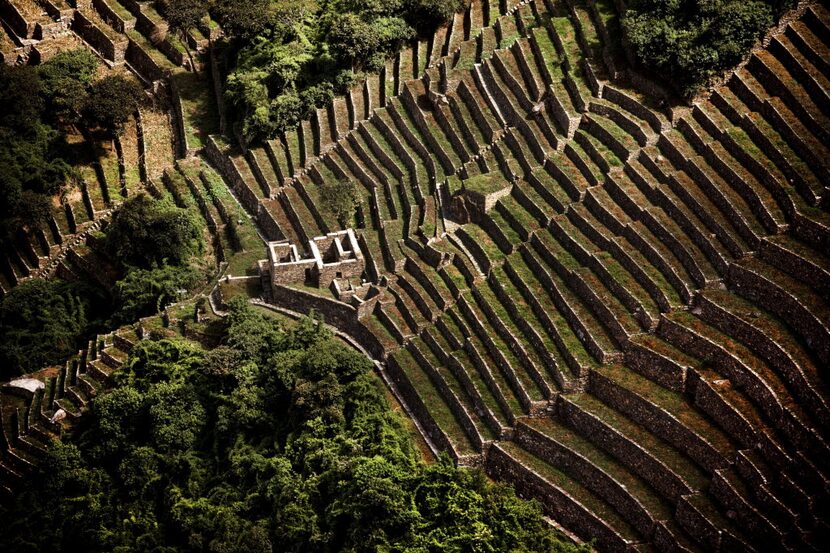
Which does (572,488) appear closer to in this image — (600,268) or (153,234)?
(600,268)

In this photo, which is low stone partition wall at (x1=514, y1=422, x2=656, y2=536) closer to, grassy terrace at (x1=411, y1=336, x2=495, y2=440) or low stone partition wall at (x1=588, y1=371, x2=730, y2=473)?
grassy terrace at (x1=411, y1=336, x2=495, y2=440)

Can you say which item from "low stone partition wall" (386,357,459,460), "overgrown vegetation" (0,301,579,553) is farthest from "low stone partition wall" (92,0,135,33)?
"low stone partition wall" (386,357,459,460)

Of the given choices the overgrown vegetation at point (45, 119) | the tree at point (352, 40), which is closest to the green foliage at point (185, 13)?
the overgrown vegetation at point (45, 119)

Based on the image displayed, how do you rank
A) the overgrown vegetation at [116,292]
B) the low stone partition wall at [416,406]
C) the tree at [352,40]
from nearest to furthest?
the low stone partition wall at [416,406], the overgrown vegetation at [116,292], the tree at [352,40]

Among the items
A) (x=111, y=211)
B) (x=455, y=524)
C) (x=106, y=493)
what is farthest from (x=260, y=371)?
(x=111, y=211)

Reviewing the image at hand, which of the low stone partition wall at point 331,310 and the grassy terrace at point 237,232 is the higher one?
the grassy terrace at point 237,232

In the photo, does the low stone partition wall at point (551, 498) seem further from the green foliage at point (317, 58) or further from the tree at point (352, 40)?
the tree at point (352, 40)
